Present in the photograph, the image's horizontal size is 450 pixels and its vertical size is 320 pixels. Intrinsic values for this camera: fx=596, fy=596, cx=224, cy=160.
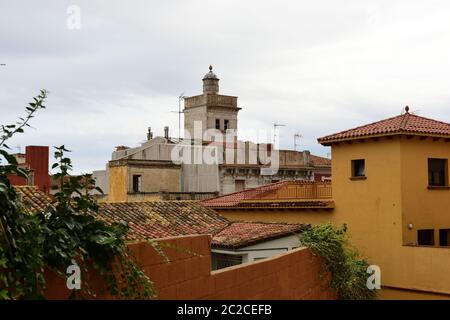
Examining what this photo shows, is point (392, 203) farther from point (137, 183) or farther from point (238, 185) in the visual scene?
point (137, 183)

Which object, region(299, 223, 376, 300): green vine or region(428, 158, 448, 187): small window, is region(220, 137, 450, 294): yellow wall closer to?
region(428, 158, 448, 187): small window

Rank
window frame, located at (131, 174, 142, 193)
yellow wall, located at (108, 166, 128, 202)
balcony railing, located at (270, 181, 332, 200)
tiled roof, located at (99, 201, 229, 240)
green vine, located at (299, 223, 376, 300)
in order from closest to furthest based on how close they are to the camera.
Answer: green vine, located at (299, 223, 376, 300) → tiled roof, located at (99, 201, 229, 240) → balcony railing, located at (270, 181, 332, 200) → yellow wall, located at (108, 166, 128, 202) → window frame, located at (131, 174, 142, 193)

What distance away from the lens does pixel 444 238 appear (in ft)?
70.5

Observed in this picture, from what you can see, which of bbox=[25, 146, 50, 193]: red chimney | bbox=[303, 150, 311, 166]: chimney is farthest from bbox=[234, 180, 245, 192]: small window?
bbox=[25, 146, 50, 193]: red chimney

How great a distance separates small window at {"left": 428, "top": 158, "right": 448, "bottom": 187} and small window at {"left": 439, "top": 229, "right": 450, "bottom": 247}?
5.48 ft

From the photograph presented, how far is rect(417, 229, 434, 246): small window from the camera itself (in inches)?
805

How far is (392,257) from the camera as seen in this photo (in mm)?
19703

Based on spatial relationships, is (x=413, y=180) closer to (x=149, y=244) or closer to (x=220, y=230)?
(x=220, y=230)

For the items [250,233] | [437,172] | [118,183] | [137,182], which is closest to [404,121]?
Answer: [437,172]

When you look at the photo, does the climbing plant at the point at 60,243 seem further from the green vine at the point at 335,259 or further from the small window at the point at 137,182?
the small window at the point at 137,182

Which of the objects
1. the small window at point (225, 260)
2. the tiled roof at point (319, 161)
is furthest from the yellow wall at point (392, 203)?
the tiled roof at point (319, 161)

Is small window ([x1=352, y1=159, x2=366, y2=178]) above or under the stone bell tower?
under
